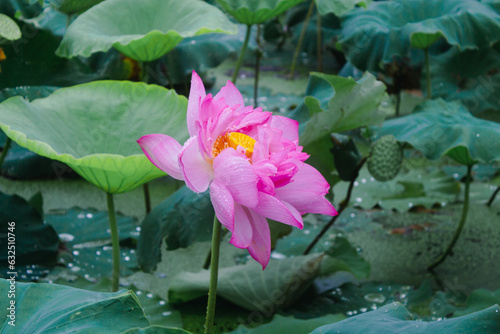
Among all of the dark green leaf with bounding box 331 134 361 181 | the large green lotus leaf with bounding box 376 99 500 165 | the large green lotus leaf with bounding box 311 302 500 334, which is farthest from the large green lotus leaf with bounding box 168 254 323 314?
the large green lotus leaf with bounding box 311 302 500 334

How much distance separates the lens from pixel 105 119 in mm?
1002

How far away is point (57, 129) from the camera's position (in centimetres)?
95

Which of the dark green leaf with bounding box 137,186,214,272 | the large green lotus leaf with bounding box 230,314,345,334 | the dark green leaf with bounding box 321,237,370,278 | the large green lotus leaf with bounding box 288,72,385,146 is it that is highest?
the large green lotus leaf with bounding box 288,72,385,146

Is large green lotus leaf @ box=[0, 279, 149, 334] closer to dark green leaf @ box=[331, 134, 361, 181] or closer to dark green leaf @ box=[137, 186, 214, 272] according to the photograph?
dark green leaf @ box=[137, 186, 214, 272]

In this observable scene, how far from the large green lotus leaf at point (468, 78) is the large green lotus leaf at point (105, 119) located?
1.27m

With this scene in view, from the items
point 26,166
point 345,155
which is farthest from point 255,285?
point 26,166

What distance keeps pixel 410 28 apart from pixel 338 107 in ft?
1.63

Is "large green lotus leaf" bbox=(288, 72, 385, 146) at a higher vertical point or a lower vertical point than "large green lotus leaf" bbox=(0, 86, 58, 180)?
higher

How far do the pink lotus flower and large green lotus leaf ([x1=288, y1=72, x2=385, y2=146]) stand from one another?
47 centimetres

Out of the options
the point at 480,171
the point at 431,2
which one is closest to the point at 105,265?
the point at 431,2

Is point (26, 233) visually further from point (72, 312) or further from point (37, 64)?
point (72, 312)

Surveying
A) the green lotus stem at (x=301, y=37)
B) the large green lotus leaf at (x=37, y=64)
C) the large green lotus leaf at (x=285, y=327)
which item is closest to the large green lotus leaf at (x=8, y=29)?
the large green lotus leaf at (x=37, y=64)

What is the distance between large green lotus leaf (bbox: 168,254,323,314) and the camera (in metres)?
1.11

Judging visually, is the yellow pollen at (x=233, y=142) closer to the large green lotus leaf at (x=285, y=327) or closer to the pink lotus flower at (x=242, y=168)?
the pink lotus flower at (x=242, y=168)
